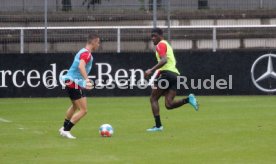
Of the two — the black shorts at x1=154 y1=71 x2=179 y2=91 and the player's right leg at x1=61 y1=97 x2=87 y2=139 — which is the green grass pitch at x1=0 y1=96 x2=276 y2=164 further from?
the black shorts at x1=154 y1=71 x2=179 y2=91

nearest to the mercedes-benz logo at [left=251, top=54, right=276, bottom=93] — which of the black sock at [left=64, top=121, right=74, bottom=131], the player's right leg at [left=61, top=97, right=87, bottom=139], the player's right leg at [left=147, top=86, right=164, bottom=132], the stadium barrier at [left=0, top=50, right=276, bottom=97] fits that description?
the stadium barrier at [left=0, top=50, right=276, bottom=97]

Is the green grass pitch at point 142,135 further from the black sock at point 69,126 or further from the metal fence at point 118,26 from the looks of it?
the metal fence at point 118,26

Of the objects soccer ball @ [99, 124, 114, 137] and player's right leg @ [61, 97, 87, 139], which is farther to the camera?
soccer ball @ [99, 124, 114, 137]

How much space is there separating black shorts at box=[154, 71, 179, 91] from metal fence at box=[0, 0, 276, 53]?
395 inches

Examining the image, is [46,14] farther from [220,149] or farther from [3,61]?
[220,149]

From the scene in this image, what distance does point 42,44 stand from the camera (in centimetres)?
2728

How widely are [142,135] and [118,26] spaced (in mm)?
13228

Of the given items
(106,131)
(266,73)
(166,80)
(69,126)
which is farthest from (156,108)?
(266,73)

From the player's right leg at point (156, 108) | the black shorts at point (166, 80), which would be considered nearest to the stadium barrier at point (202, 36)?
the black shorts at point (166, 80)

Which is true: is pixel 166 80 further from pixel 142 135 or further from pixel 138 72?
pixel 138 72

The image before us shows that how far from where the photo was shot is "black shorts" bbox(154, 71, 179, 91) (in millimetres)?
16141

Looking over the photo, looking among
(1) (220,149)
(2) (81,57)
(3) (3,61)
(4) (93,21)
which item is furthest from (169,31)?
(1) (220,149)

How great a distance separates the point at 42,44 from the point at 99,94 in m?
2.68

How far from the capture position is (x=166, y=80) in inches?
642
